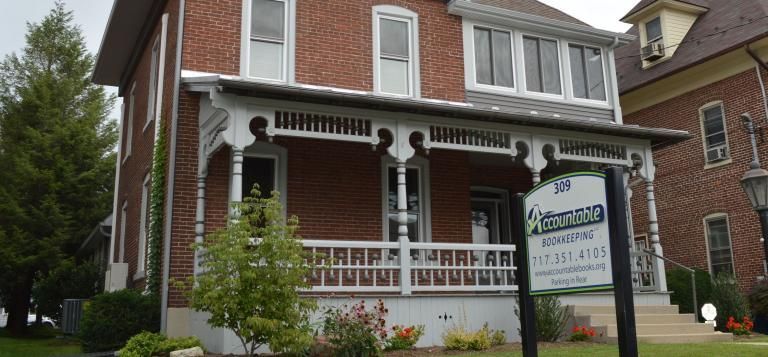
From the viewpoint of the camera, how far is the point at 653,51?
21.9 m

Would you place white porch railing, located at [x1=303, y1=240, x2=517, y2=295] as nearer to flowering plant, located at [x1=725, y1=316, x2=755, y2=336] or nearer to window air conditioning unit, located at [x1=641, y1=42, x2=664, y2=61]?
flowering plant, located at [x1=725, y1=316, x2=755, y2=336]

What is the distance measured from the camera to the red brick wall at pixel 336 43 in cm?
1267

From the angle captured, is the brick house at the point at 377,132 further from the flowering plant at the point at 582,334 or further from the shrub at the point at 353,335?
the shrub at the point at 353,335

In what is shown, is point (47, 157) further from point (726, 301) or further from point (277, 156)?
point (726, 301)

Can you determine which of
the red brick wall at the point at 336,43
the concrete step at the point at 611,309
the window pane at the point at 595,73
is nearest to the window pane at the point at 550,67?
the window pane at the point at 595,73

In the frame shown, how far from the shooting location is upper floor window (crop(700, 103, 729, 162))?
19.0m

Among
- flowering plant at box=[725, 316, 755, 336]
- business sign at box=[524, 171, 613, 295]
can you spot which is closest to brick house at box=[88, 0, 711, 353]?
flowering plant at box=[725, 316, 755, 336]

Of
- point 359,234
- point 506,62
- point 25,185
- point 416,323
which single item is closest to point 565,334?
point 416,323

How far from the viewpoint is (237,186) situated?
10539mm

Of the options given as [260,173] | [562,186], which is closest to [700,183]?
[260,173]

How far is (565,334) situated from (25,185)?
18937 mm

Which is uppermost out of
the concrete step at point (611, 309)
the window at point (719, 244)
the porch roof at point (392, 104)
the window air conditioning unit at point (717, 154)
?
the window air conditioning unit at point (717, 154)

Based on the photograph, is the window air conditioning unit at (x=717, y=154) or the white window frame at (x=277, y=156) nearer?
the white window frame at (x=277, y=156)

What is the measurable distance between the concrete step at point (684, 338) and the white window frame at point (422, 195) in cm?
448
